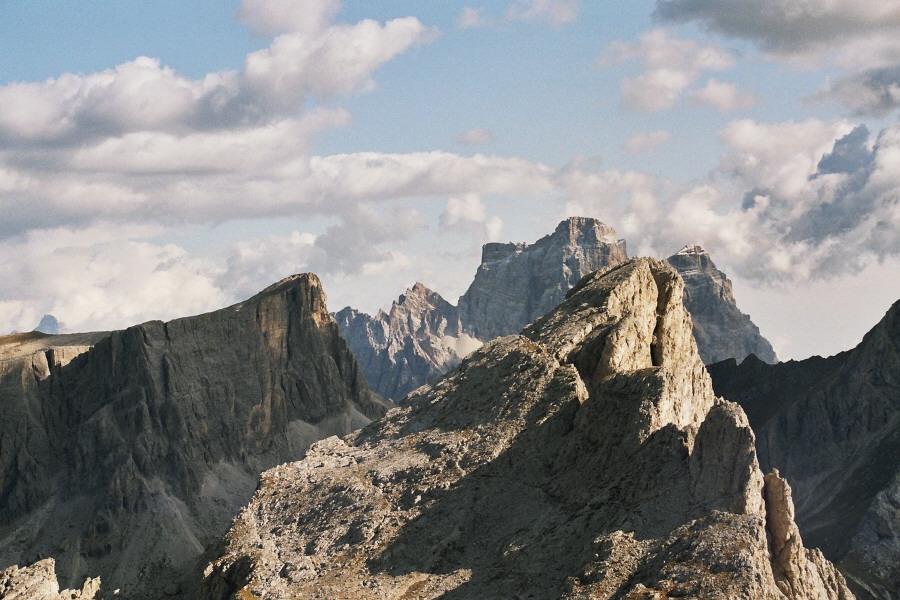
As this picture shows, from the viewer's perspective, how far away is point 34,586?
184m

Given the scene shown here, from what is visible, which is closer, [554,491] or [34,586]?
[554,491]

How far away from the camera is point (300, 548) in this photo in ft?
536

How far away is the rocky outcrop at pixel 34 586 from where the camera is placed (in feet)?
597

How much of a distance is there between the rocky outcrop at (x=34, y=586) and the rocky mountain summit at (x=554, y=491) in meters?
27.5

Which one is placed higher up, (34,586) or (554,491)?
(34,586)

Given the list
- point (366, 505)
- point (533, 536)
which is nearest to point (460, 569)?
point (533, 536)

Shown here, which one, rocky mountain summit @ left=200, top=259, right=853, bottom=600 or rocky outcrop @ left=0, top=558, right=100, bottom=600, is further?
rocky outcrop @ left=0, top=558, right=100, bottom=600

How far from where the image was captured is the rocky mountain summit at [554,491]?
134 m

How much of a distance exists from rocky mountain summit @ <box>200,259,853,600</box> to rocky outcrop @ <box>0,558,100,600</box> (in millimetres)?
27465

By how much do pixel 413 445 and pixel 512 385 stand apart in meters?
14.7

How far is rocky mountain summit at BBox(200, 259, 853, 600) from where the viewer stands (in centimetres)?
13388

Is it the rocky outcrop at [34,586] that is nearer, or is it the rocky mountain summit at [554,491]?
the rocky mountain summit at [554,491]

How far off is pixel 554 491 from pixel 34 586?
2892 inches

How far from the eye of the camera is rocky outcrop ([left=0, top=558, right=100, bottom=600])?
181875mm
